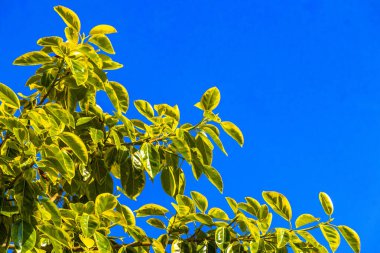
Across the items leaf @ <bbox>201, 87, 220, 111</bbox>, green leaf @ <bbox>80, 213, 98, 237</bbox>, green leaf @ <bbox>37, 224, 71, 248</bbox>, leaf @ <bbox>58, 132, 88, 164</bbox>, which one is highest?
leaf @ <bbox>201, 87, 220, 111</bbox>

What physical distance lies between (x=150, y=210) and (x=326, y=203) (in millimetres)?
830

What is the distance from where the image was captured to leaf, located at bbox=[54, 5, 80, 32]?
2770 millimetres

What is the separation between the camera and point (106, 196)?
254cm

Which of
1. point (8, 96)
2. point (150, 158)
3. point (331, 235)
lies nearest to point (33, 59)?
point (8, 96)

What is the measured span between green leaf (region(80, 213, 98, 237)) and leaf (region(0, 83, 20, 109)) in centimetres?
62

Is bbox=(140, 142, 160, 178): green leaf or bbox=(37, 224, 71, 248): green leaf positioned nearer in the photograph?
bbox=(37, 224, 71, 248): green leaf

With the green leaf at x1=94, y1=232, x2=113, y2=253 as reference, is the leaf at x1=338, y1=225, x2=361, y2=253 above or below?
above

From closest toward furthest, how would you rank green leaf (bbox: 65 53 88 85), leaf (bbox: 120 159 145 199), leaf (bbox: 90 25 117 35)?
green leaf (bbox: 65 53 88 85) → leaf (bbox: 90 25 117 35) → leaf (bbox: 120 159 145 199)

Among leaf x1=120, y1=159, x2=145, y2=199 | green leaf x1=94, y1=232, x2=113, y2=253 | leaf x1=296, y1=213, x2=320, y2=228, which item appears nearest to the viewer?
green leaf x1=94, y1=232, x2=113, y2=253

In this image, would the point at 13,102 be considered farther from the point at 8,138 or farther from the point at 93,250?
the point at 93,250

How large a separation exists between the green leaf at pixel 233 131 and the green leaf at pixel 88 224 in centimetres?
80

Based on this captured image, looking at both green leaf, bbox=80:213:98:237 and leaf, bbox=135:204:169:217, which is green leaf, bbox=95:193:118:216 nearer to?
green leaf, bbox=80:213:98:237

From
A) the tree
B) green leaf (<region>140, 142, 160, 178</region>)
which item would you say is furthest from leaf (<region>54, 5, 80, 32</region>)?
green leaf (<region>140, 142, 160, 178</region>)

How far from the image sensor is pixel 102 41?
2840 mm
